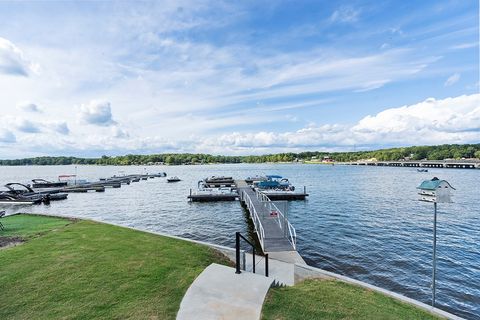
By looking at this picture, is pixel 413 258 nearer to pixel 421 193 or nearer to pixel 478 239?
pixel 478 239

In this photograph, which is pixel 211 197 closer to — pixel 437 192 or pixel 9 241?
pixel 9 241

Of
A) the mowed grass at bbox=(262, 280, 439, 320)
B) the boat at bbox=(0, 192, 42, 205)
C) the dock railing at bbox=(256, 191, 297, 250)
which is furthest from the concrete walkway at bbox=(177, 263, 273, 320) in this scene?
the boat at bbox=(0, 192, 42, 205)

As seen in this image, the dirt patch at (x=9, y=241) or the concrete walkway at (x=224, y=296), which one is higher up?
the concrete walkway at (x=224, y=296)

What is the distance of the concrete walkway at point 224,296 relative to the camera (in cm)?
496

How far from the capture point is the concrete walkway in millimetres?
4965

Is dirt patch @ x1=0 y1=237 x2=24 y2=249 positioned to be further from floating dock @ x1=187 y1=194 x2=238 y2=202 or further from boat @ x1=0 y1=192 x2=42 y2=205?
boat @ x1=0 y1=192 x2=42 y2=205

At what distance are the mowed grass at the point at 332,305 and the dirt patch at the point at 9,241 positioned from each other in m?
10.5

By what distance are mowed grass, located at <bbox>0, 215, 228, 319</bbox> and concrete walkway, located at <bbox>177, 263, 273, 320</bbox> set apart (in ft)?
1.00

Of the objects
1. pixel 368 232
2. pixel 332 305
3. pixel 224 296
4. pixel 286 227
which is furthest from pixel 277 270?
pixel 368 232

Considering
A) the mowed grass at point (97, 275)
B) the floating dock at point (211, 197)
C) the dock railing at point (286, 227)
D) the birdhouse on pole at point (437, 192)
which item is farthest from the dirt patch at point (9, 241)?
the floating dock at point (211, 197)

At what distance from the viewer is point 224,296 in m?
5.61

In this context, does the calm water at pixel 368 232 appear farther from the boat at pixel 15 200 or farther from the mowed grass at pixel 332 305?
the mowed grass at pixel 332 305

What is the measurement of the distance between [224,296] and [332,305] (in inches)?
93.6

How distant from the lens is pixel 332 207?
90.8ft
